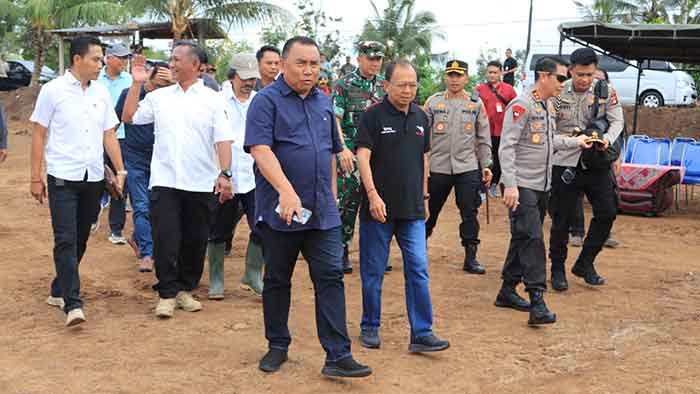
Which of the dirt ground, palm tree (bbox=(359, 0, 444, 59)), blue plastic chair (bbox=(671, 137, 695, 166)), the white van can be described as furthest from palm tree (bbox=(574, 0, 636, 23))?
the dirt ground

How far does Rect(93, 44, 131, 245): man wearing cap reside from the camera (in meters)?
8.96

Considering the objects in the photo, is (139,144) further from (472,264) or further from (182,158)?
(472,264)

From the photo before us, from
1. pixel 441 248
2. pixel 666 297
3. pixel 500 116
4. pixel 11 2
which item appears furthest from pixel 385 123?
pixel 11 2

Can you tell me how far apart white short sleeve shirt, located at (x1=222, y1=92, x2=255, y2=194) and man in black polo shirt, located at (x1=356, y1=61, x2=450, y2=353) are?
1.46 metres

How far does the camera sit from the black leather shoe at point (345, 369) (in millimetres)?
4762

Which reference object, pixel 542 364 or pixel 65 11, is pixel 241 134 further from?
pixel 65 11

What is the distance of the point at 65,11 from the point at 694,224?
2399 centimetres

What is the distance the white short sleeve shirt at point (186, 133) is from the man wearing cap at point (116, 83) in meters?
3.11

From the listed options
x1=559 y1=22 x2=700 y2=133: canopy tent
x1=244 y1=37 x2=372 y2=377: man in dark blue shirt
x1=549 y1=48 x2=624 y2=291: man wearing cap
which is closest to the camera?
x1=244 y1=37 x2=372 y2=377: man in dark blue shirt

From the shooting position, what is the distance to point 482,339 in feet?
18.9

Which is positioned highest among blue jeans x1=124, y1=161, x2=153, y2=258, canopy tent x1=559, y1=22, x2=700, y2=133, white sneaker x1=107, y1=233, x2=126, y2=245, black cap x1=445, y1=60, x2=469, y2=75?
canopy tent x1=559, y1=22, x2=700, y2=133

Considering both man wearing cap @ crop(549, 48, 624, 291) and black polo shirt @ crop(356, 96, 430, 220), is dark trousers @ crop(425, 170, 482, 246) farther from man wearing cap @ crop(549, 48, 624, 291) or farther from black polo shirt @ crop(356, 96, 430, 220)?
black polo shirt @ crop(356, 96, 430, 220)

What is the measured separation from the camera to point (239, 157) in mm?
6668

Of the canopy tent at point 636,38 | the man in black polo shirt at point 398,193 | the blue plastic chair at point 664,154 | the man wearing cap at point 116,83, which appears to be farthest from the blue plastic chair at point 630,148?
the man in black polo shirt at point 398,193
